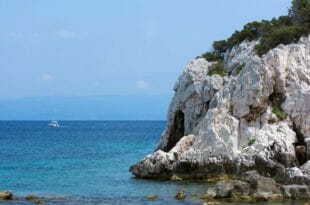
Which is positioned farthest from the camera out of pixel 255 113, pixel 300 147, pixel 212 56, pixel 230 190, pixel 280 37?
pixel 212 56

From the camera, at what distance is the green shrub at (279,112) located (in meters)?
48.3

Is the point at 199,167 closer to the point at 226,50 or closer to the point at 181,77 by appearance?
the point at 181,77

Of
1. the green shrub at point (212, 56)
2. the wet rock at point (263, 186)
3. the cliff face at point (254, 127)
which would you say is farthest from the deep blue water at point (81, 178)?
the green shrub at point (212, 56)

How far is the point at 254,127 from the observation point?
160ft

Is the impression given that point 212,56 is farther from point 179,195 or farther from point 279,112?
point 179,195

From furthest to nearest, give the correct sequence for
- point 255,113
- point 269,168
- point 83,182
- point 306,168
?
point 83,182 → point 255,113 → point 269,168 → point 306,168

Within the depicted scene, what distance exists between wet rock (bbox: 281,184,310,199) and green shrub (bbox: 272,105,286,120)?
953 centimetres

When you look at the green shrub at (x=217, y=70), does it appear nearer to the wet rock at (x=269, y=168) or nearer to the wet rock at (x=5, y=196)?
the wet rock at (x=269, y=168)

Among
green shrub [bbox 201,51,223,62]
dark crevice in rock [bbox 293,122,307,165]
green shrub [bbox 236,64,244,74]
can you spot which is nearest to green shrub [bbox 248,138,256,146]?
dark crevice in rock [bbox 293,122,307,165]

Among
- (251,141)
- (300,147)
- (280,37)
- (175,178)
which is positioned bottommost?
(175,178)

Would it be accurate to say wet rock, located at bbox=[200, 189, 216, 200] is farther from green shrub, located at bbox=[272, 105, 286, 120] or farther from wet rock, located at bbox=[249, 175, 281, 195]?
green shrub, located at bbox=[272, 105, 286, 120]

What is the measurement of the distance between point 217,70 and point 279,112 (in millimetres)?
9173

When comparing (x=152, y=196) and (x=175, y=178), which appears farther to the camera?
(x=175, y=178)

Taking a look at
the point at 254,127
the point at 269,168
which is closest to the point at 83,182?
the point at 254,127
